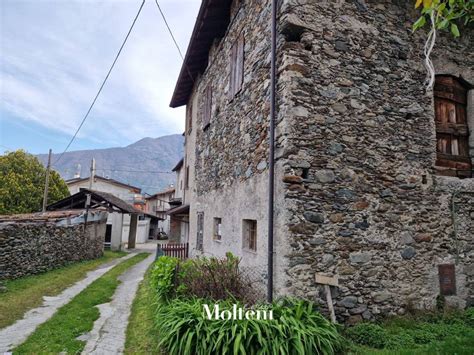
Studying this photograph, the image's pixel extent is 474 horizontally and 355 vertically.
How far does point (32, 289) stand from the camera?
852 centimetres

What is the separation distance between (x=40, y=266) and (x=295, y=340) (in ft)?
34.8

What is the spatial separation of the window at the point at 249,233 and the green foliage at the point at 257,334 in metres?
1.62

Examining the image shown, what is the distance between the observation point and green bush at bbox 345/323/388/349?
14.0 ft

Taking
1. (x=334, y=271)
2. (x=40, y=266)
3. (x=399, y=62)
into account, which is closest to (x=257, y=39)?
(x=399, y=62)

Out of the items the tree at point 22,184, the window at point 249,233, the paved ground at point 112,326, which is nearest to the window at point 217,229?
the window at point 249,233

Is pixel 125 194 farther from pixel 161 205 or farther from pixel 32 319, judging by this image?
pixel 32 319

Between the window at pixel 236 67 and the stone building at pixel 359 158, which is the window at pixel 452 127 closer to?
the stone building at pixel 359 158

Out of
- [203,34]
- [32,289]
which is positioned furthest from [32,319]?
[203,34]

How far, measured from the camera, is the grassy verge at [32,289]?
648 centimetres

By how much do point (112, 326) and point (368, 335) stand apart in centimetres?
452

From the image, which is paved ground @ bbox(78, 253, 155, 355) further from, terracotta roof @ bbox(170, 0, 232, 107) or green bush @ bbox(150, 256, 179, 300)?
terracotta roof @ bbox(170, 0, 232, 107)

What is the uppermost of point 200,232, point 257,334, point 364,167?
point 364,167

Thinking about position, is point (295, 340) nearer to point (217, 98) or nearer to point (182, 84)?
point (217, 98)

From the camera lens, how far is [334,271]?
4.72 m
